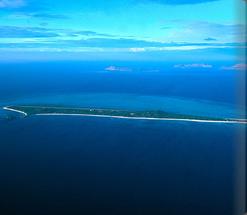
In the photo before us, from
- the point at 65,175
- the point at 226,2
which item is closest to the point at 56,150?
the point at 65,175

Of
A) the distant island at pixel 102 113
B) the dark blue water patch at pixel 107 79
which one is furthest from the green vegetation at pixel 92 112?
the dark blue water patch at pixel 107 79

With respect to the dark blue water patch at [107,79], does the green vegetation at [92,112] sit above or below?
below

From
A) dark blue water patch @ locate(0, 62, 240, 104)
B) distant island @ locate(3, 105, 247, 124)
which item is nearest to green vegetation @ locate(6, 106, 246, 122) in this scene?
distant island @ locate(3, 105, 247, 124)

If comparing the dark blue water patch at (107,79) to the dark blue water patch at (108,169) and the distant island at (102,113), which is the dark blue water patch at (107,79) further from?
the dark blue water patch at (108,169)

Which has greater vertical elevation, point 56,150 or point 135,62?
point 135,62

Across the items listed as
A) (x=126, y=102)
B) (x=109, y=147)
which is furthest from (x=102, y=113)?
(x=109, y=147)

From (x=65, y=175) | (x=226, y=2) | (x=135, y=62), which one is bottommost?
(x=65, y=175)

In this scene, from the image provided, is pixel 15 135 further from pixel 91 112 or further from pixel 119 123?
pixel 119 123
